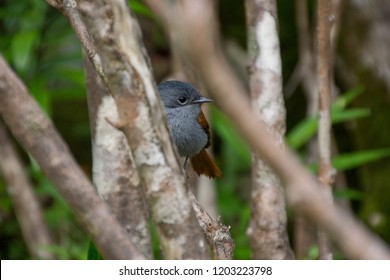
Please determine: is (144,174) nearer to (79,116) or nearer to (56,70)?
(56,70)

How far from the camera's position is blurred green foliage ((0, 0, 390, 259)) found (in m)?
4.23

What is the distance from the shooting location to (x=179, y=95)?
12.4 ft

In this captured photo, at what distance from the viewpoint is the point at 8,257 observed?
5195mm

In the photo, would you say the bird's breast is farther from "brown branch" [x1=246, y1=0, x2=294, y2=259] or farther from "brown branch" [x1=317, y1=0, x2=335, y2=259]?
"brown branch" [x1=317, y1=0, x2=335, y2=259]

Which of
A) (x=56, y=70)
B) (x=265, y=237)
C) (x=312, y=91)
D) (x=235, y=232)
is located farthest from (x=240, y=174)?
(x=265, y=237)

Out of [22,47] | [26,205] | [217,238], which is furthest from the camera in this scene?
[26,205]

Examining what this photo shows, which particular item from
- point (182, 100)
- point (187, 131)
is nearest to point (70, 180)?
point (187, 131)

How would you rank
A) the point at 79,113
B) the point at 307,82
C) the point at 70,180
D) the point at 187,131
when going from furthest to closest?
the point at 79,113 < the point at 307,82 < the point at 187,131 < the point at 70,180

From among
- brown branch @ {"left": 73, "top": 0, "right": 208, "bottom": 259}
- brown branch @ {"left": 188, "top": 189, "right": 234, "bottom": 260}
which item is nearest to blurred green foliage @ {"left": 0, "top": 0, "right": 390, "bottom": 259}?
brown branch @ {"left": 188, "top": 189, "right": 234, "bottom": 260}

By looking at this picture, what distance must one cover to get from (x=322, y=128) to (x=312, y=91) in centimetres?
209

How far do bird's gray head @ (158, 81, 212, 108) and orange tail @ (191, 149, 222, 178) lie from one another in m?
0.27

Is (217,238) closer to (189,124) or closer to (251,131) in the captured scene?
(251,131)

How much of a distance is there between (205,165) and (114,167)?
3.27 ft

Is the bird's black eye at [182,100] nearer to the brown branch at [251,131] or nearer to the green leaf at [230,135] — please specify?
the green leaf at [230,135]
